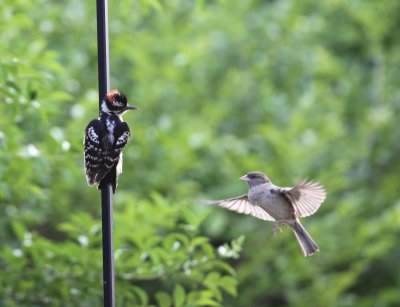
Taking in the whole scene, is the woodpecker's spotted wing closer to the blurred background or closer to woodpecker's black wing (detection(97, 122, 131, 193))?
woodpecker's black wing (detection(97, 122, 131, 193))

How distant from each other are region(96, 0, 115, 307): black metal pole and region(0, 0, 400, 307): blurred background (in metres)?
1.72

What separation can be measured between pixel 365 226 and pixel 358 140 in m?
1.00

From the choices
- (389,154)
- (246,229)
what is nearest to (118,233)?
(246,229)

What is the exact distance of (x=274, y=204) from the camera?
2891mm

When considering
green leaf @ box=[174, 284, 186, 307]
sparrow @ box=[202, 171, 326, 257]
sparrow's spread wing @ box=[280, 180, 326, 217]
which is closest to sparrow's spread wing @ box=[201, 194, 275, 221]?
sparrow @ box=[202, 171, 326, 257]

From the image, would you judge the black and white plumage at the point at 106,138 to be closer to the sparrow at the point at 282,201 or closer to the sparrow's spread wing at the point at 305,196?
the sparrow at the point at 282,201

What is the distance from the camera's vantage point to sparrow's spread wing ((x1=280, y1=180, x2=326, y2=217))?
2.70 metres

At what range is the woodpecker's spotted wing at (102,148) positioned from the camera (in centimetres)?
266

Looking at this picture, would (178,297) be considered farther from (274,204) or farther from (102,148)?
(102,148)

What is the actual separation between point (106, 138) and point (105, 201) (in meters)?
0.20

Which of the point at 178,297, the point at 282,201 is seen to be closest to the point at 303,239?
the point at 282,201

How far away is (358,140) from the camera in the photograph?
23.9 feet

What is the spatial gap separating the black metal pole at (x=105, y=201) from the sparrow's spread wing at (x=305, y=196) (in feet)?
1.99

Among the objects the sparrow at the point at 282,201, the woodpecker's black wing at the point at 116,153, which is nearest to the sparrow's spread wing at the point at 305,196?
the sparrow at the point at 282,201
